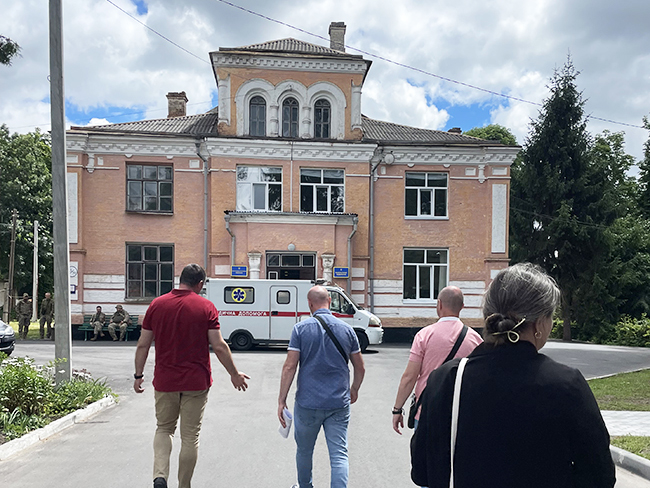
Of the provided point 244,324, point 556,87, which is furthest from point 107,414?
point 556,87

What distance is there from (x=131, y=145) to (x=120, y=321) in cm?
717

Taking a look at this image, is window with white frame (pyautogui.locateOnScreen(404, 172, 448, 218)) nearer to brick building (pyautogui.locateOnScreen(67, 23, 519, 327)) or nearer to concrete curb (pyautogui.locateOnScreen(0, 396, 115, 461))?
brick building (pyautogui.locateOnScreen(67, 23, 519, 327))


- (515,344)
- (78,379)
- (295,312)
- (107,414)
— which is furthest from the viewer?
(295,312)

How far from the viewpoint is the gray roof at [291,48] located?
78.5 feet

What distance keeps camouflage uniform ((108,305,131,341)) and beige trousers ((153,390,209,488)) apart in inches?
722

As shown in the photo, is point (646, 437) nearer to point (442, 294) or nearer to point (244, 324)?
point (442, 294)

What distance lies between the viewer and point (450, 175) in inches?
977

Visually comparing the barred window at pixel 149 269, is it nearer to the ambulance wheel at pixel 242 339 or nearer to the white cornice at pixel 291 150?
the white cornice at pixel 291 150

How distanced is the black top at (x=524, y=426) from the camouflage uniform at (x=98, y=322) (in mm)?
22124

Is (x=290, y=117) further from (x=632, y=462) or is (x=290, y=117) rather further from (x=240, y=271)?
(x=632, y=462)

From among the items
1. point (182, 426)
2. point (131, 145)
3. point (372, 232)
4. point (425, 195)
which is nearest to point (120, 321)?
point (131, 145)

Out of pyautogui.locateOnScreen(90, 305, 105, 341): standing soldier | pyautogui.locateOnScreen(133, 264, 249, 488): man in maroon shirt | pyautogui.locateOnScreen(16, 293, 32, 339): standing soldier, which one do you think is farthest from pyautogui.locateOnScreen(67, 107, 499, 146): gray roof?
pyautogui.locateOnScreen(133, 264, 249, 488): man in maroon shirt

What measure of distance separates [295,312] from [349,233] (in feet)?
19.0

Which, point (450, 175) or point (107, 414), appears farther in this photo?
point (450, 175)
